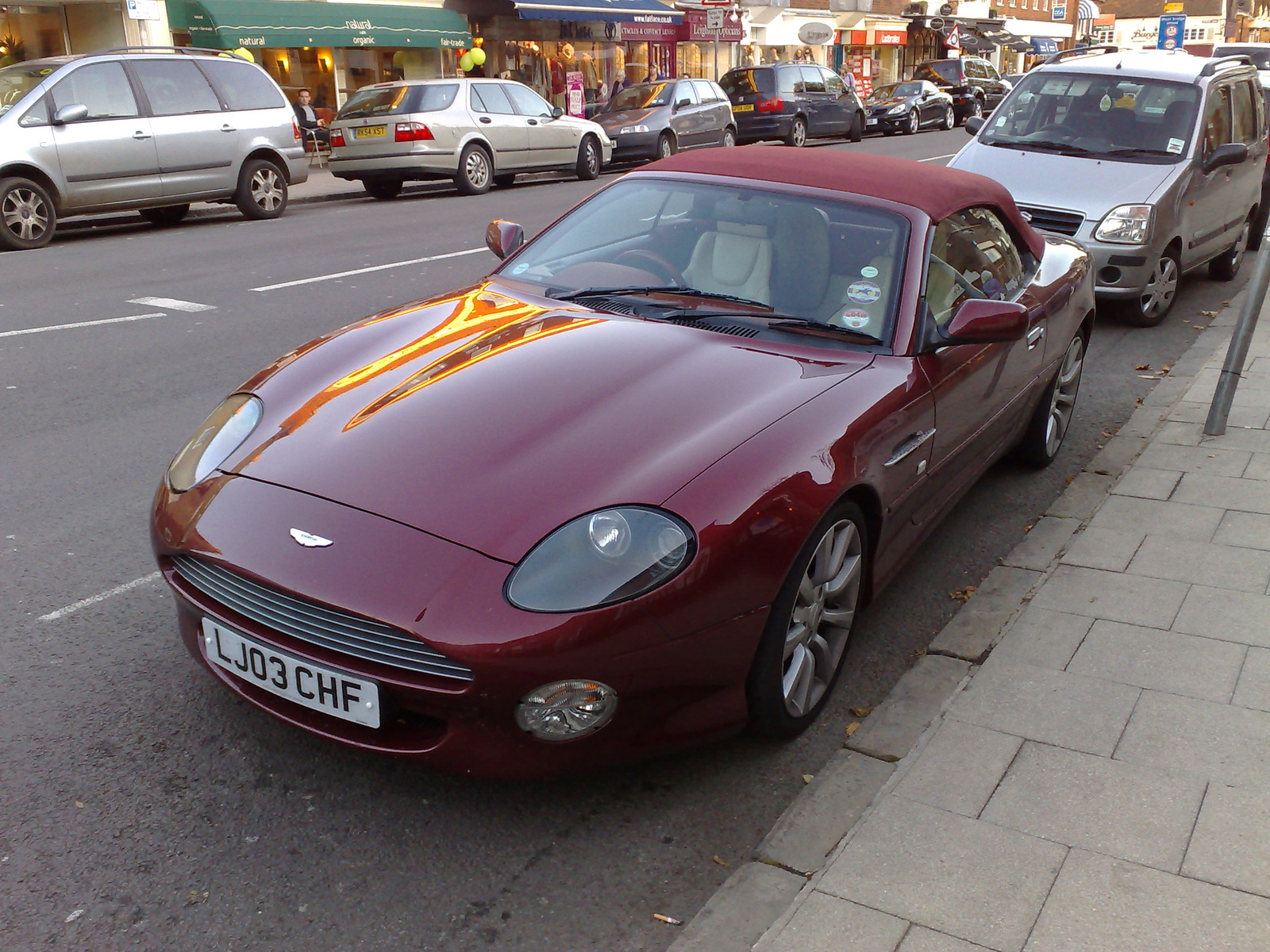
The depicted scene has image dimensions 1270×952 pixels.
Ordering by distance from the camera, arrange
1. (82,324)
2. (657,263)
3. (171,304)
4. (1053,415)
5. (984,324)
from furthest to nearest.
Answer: (171,304) < (82,324) < (1053,415) < (657,263) < (984,324)

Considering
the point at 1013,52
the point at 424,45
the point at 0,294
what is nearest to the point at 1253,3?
the point at 1013,52

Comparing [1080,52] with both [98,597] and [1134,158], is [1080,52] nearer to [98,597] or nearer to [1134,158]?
[1134,158]

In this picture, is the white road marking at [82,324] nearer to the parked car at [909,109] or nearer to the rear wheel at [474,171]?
the rear wheel at [474,171]

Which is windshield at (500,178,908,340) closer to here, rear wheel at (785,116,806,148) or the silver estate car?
the silver estate car

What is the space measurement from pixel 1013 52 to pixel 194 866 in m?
69.6

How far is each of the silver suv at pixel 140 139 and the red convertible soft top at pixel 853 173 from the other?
31.4 ft

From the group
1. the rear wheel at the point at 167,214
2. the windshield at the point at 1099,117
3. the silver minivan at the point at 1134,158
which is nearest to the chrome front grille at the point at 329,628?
the silver minivan at the point at 1134,158

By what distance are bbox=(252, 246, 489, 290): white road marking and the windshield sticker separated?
21.9 feet

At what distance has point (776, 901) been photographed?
8.69 feet

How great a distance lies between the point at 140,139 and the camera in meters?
12.8

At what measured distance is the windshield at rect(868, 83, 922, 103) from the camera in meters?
33.4

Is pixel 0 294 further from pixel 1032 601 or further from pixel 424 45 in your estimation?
pixel 424 45

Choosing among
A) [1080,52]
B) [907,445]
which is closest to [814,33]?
[1080,52]

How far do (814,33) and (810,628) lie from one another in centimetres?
4220
